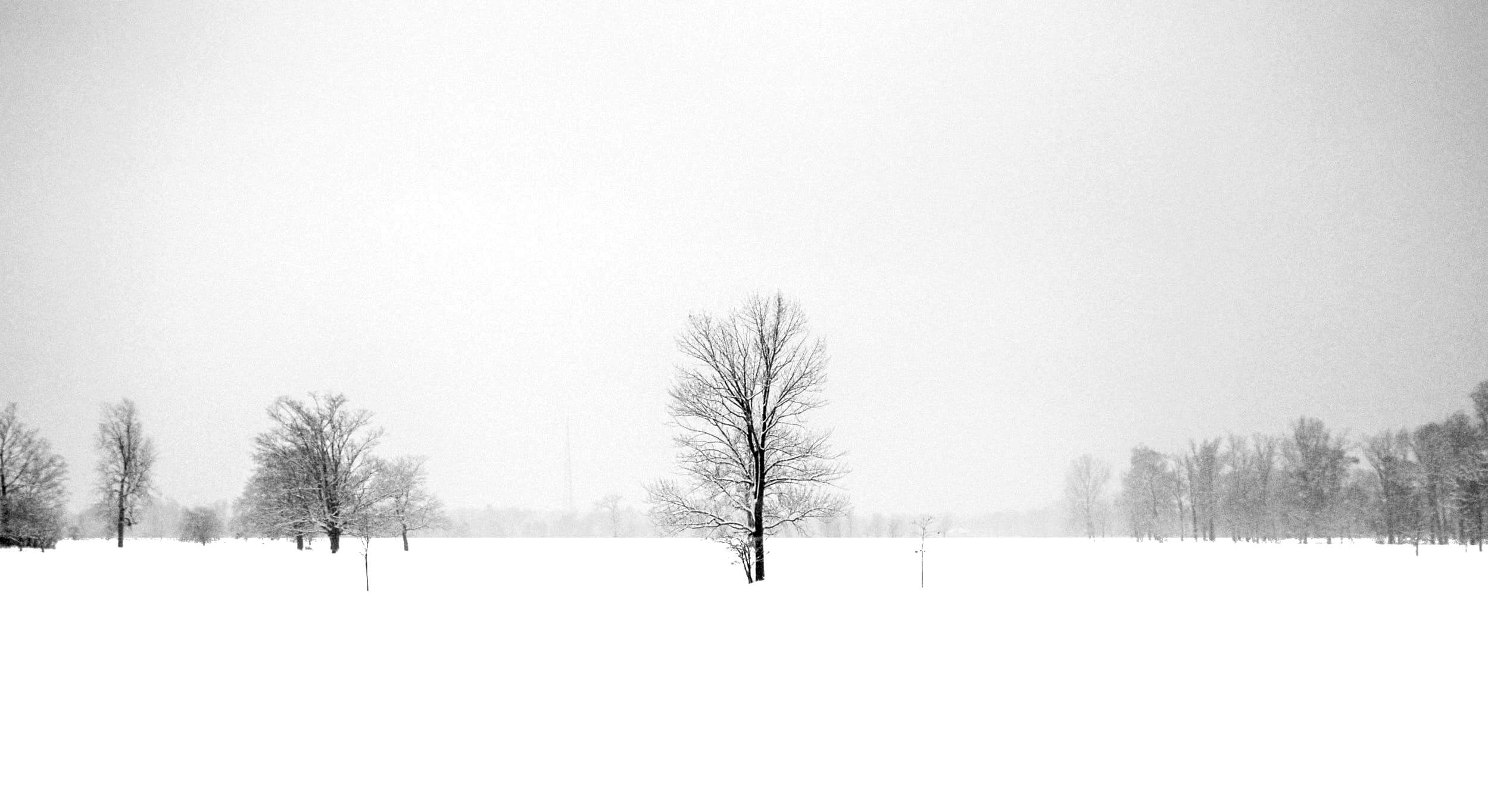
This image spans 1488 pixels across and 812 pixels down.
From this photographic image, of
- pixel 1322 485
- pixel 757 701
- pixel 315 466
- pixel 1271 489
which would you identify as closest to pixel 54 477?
pixel 315 466

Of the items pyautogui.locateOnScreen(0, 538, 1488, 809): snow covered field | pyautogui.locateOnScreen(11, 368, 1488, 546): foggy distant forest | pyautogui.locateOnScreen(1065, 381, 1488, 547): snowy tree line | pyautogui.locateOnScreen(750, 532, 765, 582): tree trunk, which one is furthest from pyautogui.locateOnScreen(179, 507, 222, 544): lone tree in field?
pyautogui.locateOnScreen(1065, 381, 1488, 547): snowy tree line

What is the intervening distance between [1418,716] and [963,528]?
454 feet

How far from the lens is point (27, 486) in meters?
35.0

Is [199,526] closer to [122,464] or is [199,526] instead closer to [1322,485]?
[122,464]

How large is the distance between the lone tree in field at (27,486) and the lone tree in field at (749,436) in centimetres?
3838

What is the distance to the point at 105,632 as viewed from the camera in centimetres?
1531

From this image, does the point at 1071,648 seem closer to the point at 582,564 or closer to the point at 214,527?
the point at 582,564

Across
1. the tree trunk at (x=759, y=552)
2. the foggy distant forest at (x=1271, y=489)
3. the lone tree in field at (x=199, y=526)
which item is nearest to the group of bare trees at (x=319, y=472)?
the foggy distant forest at (x=1271, y=489)

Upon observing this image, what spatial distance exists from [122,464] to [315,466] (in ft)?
37.2

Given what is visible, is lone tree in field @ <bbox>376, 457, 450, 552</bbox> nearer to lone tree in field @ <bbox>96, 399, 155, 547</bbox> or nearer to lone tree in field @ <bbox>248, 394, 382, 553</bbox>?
lone tree in field @ <bbox>248, 394, 382, 553</bbox>

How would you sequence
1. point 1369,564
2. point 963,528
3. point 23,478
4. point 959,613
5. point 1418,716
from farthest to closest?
1. point 963,528
2. point 23,478
3. point 1369,564
4. point 959,613
5. point 1418,716

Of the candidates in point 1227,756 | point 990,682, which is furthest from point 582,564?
point 1227,756

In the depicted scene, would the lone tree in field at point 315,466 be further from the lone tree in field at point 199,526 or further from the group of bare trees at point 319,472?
the lone tree in field at point 199,526

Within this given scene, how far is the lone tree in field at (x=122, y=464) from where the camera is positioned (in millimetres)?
38688
